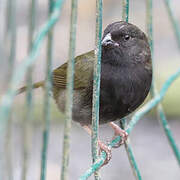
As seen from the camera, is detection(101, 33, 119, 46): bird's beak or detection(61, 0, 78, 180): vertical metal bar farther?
detection(101, 33, 119, 46): bird's beak

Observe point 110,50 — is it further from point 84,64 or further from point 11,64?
point 11,64

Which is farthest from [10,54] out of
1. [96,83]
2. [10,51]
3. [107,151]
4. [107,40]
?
[107,151]

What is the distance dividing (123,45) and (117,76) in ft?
0.67

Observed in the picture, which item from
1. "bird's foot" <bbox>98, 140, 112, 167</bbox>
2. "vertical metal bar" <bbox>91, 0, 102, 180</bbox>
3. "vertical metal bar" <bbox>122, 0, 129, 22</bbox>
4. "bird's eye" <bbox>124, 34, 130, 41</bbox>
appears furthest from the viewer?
"bird's eye" <bbox>124, 34, 130, 41</bbox>

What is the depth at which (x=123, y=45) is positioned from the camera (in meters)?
3.40

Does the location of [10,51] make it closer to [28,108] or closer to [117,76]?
[28,108]

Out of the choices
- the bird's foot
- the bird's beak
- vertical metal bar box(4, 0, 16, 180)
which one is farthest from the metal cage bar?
the bird's beak

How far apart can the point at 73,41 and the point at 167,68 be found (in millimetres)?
4335

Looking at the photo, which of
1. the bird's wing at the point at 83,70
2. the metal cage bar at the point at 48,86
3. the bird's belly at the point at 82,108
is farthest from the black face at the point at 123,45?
the metal cage bar at the point at 48,86

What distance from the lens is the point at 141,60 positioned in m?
3.46

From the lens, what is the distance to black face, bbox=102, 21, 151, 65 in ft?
10.8

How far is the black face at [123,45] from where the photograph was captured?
328cm

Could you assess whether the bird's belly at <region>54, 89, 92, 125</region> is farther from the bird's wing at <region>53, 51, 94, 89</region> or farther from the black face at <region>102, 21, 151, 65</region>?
the black face at <region>102, 21, 151, 65</region>

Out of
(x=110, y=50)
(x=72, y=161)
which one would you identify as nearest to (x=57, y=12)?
(x=110, y=50)
